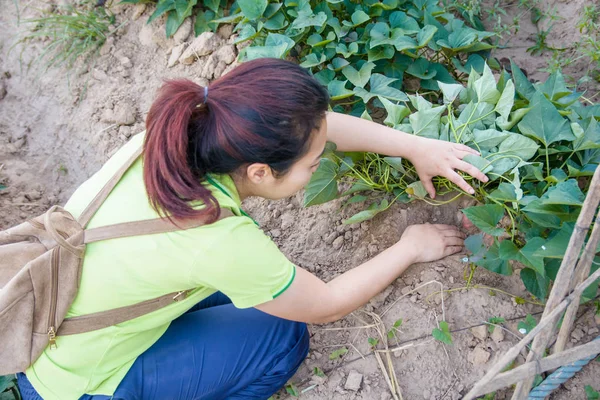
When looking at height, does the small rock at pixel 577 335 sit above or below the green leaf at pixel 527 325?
below

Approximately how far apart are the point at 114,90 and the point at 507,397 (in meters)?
1.96

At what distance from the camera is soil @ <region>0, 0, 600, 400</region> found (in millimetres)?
1723

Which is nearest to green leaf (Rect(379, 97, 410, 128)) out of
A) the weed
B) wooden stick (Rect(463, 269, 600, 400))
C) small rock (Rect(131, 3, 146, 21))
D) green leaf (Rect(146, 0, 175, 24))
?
wooden stick (Rect(463, 269, 600, 400))

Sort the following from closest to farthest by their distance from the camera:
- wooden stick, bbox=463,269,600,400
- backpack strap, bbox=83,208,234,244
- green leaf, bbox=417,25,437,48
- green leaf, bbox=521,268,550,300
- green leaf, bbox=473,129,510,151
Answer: wooden stick, bbox=463,269,600,400 → backpack strap, bbox=83,208,234,244 → green leaf, bbox=521,268,550,300 → green leaf, bbox=473,129,510,151 → green leaf, bbox=417,25,437,48

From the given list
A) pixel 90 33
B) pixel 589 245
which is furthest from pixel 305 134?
pixel 90 33

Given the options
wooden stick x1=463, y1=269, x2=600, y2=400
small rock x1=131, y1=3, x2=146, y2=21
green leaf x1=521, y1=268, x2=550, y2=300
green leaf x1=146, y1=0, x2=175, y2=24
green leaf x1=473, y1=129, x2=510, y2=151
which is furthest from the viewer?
small rock x1=131, y1=3, x2=146, y2=21

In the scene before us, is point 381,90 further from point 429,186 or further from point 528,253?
point 528,253

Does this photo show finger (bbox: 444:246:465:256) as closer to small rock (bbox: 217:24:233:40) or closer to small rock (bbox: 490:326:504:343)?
small rock (bbox: 490:326:504:343)

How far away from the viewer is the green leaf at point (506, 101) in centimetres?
174

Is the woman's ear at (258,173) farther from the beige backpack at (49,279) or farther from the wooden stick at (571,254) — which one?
the wooden stick at (571,254)

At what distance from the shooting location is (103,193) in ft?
4.48

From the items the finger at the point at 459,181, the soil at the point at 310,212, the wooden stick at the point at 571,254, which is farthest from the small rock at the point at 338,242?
the wooden stick at the point at 571,254

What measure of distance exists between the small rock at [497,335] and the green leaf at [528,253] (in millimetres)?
225

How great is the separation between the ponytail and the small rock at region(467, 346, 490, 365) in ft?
2.92
